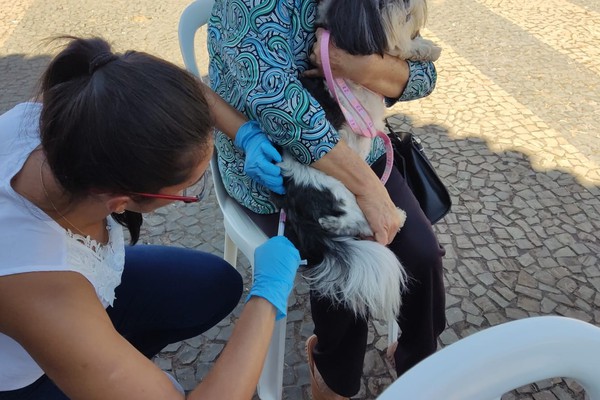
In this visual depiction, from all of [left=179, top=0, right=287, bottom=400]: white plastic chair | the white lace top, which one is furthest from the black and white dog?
the white lace top

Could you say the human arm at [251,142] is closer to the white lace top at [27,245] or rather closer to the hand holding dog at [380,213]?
the hand holding dog at [380,213]

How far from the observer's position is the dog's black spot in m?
1.43

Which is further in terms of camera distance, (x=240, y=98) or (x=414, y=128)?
(x=414, y=128)

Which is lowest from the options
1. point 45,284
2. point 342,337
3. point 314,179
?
point 342,337

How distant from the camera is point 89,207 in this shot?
3.67 ft

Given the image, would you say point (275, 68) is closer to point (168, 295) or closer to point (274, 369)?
point (168, 295)

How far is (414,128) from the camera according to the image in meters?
3.21

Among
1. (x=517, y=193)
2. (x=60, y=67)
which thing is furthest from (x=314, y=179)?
(x=517, y=193)

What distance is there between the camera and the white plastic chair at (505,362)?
795 millimetres

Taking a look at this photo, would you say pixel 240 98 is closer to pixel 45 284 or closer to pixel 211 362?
pixel 45 284

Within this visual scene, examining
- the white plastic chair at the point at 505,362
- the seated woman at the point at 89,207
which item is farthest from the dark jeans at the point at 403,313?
the white plastic chair at the point at 505,362

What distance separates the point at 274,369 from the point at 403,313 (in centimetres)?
45

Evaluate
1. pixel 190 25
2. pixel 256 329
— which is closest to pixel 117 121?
pixel 256 329

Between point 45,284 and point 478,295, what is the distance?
1751mm
